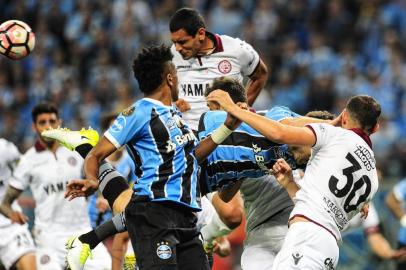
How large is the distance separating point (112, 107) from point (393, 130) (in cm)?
486

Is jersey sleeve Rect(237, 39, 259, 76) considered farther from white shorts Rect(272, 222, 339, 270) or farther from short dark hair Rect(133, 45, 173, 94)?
white shorts Rect(272, 222, 339, 270)

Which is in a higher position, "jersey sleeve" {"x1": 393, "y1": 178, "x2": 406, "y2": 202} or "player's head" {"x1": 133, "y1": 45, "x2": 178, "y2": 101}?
"player's head" {"x1": 133, "y1": 45, "x2": 178, "y2": 101}

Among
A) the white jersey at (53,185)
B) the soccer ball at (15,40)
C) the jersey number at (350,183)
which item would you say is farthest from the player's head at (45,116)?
the jersey number at (350,183)

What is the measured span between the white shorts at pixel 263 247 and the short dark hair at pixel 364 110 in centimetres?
181

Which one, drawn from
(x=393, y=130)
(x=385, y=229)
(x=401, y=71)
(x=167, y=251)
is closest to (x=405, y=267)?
(x=385, y=229)

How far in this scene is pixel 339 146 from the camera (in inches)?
284

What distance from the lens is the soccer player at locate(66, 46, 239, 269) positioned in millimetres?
6945

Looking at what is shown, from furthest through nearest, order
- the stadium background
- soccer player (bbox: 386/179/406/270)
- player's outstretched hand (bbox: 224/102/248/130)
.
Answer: the stadium background, soccer player (bbox: 386/179/406/270), player's outstretched hand (bbox: 224/102/248/130)

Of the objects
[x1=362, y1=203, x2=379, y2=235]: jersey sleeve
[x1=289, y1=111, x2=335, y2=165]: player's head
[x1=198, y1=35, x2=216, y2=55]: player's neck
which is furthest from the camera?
[x1=362, y1=203, x2=379, y2=235]: jersey sleeve

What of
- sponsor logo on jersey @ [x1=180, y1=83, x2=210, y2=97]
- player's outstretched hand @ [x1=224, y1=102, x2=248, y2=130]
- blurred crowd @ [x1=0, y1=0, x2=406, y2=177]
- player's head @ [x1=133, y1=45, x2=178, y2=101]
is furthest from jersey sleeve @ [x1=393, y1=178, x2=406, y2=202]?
player's head @ [x1=133, y1=45, x2=178, y2=101]

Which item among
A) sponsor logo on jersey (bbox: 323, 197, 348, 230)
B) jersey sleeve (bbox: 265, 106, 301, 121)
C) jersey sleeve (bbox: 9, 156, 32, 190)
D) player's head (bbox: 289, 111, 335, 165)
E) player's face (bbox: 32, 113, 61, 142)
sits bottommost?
jersey sleeve (bbox: 9, 156, 32, 190)

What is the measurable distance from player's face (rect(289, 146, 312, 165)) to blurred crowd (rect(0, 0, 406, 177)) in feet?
24.4

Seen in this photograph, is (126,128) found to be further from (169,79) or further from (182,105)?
(182,105)

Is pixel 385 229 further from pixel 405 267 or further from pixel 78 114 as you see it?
pixel 78 114
